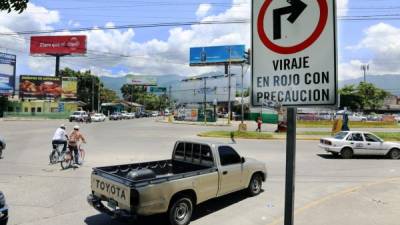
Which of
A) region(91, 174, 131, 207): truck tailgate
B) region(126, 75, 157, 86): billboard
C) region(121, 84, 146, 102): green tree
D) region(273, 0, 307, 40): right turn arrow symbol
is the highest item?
region(126, 75, 157, 86): billboard

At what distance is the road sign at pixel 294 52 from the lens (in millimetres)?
2201

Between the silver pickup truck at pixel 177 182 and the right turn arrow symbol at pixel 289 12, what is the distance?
5181 mm

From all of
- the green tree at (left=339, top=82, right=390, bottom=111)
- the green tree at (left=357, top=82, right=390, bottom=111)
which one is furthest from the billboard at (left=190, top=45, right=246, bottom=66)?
the green tree at (left=357, top=82, right=390, bottom=111)

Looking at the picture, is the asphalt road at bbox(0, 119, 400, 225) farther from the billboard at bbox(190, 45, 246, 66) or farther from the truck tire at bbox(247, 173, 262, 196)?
the billboard at bbox(190, 45, 246, 66)

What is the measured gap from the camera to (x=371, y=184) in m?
12.5

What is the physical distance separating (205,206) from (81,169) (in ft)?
23.1

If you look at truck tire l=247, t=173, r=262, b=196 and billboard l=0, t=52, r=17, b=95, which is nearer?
truck tire l=247, t=173, r=262, b=196

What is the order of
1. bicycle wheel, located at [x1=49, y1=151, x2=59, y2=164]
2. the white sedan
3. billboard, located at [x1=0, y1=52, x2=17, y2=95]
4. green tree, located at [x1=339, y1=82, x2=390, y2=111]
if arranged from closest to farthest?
1. bicycle wheel, located at [x1=49, y1=151, x2=59, y2=164]
2. the white sedan
3. billboard, located at [x1=0, y1=52, x2=17, y2=95]
4. green tree, located at [x1=339, y1=82, x2=390, y2=111]

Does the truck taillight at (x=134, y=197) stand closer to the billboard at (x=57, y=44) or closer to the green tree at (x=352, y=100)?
the billboard at (x=57, y=44)

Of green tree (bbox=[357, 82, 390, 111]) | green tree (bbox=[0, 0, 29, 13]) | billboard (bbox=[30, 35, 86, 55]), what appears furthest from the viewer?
green tree (bbox=[357, 82, 390, 111])

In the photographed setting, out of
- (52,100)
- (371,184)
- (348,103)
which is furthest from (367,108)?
(371,184)

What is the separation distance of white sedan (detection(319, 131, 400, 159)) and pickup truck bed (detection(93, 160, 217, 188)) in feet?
39.1

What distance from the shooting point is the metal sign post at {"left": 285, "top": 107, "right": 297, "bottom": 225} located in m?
2.36

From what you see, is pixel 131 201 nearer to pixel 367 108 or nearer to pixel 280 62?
pixel 280 62
